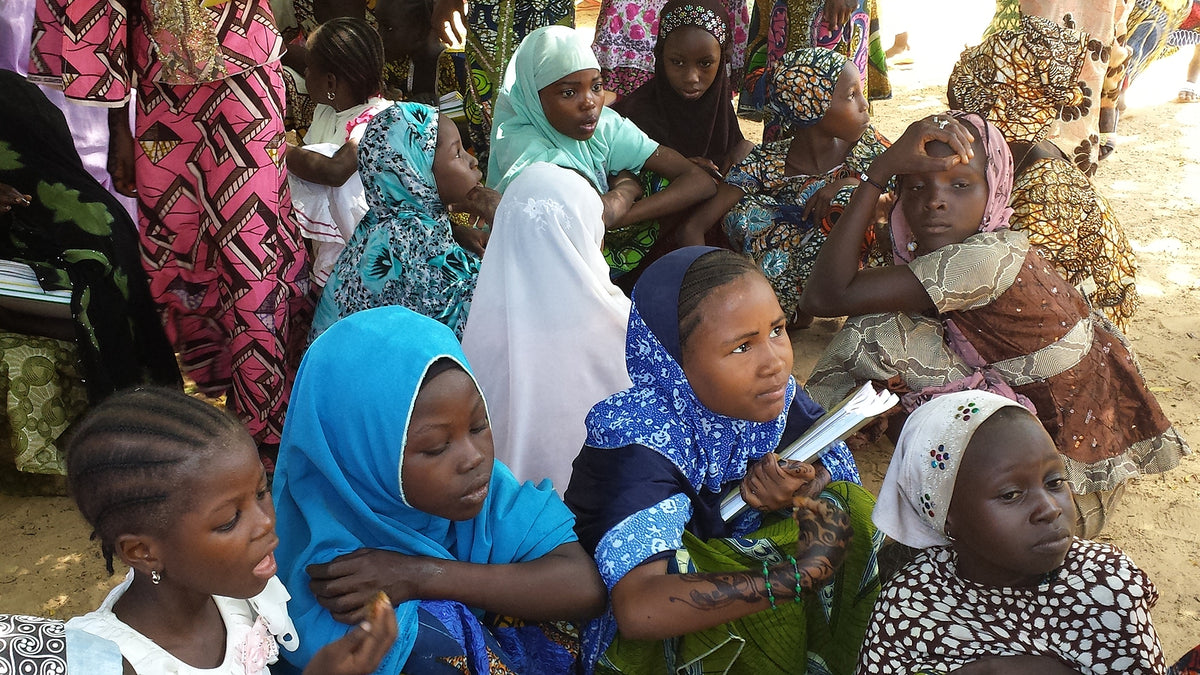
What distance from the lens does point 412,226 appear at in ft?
11.7

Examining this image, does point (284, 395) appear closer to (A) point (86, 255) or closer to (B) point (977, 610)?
(A) point (86, 255)

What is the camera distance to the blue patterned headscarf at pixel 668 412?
226 cm

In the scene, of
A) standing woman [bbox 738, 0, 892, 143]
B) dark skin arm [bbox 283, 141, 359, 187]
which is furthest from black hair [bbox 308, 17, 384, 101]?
standing woman [bbox 738, 0, 892, 143]

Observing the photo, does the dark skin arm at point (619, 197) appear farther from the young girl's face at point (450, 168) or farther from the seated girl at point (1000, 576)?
the seated girl at point (1000, 576)

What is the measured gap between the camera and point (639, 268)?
4676 mm

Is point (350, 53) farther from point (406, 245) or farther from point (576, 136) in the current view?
point (406, 245)

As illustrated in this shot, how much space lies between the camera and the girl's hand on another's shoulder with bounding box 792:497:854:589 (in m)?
2.12

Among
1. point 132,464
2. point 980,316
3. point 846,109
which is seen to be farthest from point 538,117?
point 132,464

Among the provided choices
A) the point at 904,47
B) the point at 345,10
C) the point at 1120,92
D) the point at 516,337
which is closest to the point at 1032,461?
the point at 516,337

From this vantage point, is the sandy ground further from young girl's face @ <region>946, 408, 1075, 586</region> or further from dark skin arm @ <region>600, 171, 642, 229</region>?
young girl's face @ <region>946, 408, 1075, 586</region>

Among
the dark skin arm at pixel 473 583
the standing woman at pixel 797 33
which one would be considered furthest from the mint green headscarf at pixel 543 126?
the dark skin arm at pixel 473 583

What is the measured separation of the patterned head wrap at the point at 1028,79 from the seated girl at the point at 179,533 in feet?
10.5

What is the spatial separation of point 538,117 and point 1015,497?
9.59 ft

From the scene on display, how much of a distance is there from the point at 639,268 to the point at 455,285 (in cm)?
132
